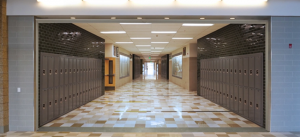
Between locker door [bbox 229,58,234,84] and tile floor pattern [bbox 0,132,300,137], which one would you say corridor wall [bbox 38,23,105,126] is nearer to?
tile floor pattern [bbox 0,132,300,137]

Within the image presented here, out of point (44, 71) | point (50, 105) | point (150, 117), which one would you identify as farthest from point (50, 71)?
point (150, 117)

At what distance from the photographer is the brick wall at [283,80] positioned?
4875 mm

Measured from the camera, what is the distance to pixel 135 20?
A: 5020 mm

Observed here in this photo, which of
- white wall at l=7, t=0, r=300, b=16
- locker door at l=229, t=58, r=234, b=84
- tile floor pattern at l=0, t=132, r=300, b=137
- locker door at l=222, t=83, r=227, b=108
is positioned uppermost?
white wall at l=7, t=0, r=300, b=16

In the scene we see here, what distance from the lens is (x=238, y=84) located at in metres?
6.41

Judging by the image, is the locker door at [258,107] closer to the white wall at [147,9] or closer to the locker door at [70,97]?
the white wall at [147,9]

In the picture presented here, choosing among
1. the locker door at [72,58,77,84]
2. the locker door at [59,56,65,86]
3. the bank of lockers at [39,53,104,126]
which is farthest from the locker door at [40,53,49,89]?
the locker door at [72,58,77,84]

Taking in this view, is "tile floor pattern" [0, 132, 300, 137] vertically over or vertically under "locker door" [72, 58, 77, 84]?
under

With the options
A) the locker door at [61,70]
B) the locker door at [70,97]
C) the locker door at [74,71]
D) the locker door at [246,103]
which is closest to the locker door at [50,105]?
the locker door at [61,70]

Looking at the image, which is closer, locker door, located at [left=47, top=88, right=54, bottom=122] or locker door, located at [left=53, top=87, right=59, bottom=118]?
locker door, located at [left=47, top=88, right=54, bottom=122]

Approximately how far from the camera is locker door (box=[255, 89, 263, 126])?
5203mm

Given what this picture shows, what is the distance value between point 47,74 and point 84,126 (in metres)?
1.82

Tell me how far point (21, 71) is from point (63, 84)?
162 cm

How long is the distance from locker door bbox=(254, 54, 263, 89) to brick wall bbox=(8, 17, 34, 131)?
5983 mm
